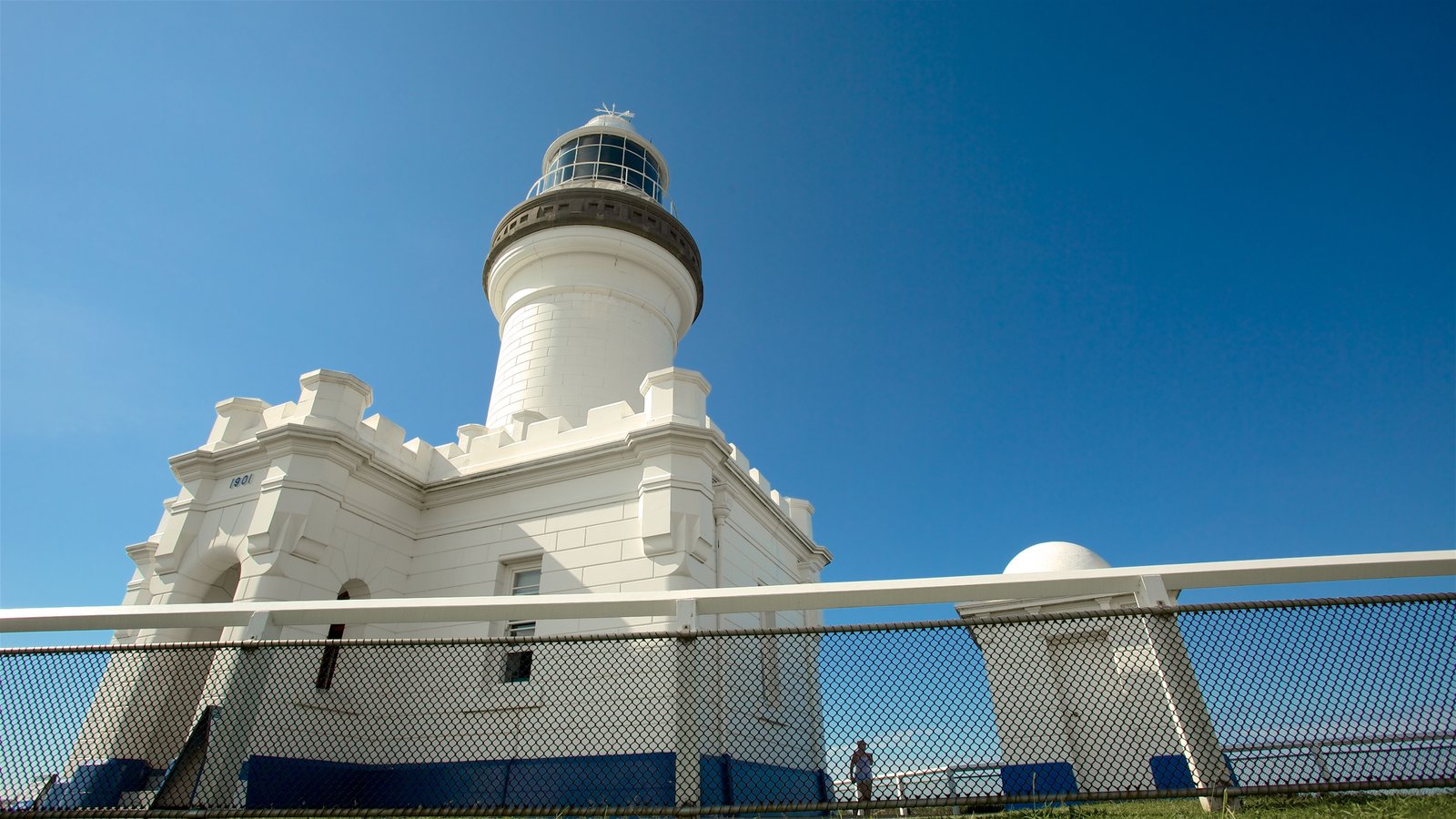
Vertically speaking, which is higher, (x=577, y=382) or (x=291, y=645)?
(x=577, y=382)

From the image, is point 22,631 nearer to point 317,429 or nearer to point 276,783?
point 276,783

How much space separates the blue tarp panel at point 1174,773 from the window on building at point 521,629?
23.7 feet

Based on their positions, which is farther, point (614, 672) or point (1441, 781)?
point (614, 672)

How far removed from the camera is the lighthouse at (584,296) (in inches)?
643

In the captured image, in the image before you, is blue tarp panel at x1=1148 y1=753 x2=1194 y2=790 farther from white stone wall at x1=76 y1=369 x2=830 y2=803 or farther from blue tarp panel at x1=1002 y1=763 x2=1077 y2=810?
white stone wall at x1=76 y1=369 x2=830 y2=803

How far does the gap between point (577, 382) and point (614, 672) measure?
35.2 feet

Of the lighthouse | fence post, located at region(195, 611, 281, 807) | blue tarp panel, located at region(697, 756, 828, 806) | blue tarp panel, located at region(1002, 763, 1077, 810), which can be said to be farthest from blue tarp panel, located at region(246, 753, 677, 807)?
the lighthouse

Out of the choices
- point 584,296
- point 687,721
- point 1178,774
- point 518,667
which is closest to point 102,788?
point 687,721

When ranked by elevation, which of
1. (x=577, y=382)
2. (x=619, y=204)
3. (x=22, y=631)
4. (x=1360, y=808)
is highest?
(x=619, y=204)

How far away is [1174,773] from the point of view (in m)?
5.00

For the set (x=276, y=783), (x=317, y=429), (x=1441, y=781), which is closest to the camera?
(x=1441, y=781)

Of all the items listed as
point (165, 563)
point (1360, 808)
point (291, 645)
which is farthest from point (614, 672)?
point (165, 563)

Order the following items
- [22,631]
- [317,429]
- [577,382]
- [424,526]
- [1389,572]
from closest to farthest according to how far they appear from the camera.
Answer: [1389,572], [22,631], [317,429], [424,526], [577,382]

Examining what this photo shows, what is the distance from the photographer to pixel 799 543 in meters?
14.8
